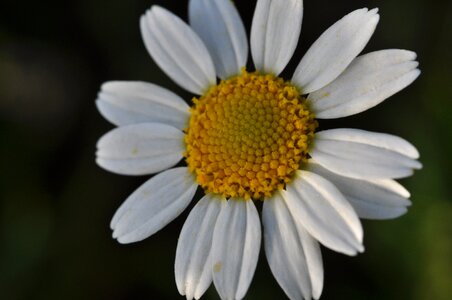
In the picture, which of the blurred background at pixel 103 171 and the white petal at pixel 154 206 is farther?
the blurred background at pixel 103 171

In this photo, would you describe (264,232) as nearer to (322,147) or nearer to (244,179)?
(244,179)

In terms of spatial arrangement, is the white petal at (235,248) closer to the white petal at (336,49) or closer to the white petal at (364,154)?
the white petal at (364,154)

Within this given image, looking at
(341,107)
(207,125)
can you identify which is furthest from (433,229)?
(207,125)

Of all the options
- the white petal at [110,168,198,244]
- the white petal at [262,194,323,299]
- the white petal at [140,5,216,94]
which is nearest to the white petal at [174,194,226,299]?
the white petal at [110,168,198,244]

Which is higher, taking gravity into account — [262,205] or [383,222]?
[262,205]

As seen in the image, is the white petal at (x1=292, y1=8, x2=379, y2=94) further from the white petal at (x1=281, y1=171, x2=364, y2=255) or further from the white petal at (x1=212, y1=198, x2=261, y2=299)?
the white petal at (x1=212, y1=198, x2=261, y2=299)

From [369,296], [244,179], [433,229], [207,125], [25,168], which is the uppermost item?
[207,125]

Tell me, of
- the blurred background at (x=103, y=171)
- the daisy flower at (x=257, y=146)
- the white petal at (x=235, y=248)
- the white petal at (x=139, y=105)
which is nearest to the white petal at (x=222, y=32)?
the daisy flower at (x=257, y=146)
